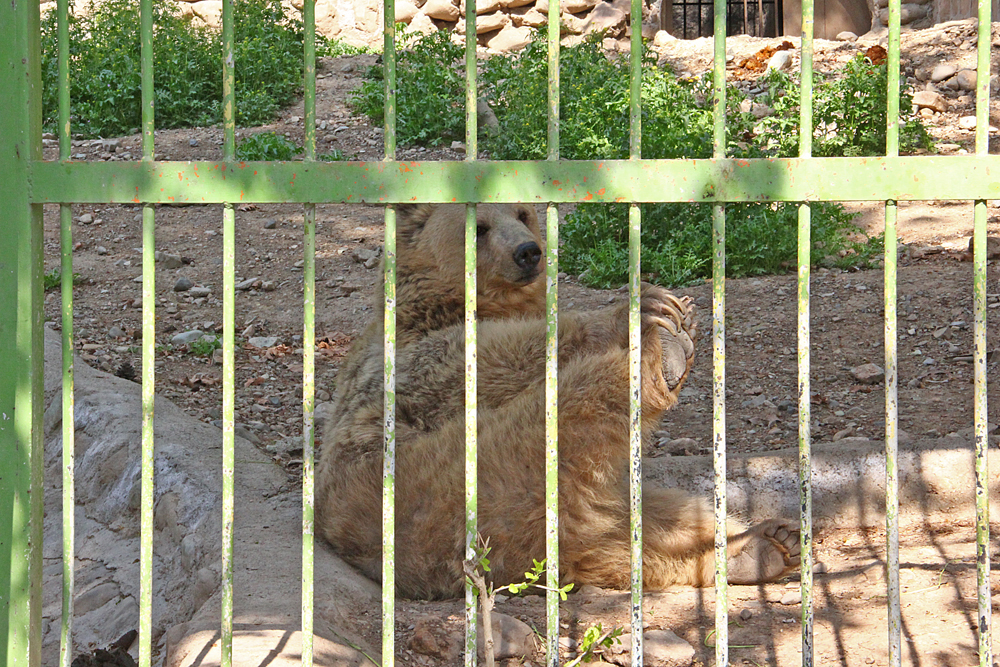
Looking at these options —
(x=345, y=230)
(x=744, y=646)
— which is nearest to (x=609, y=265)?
(x=345, y=230)

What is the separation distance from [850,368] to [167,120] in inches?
294

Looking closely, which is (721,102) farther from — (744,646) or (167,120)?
(167,120)

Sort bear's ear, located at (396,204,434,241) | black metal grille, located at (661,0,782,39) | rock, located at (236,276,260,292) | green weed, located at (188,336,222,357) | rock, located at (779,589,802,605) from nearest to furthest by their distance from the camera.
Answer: rock, located at (779,589,802,605)
bear's ear, located at (396,204,434,241)
green weed, located at (188,336,222,357)
rock, located at (236,276,260,292)
black metal grille, located at (661,0,782,39)

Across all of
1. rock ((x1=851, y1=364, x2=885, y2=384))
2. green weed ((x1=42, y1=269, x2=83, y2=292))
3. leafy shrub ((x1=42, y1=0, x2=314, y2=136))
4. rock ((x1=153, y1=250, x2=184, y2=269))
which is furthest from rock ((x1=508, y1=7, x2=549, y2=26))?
rock ((x1=851, y1=364, x2=885, y2=384))

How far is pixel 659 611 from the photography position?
325 cm

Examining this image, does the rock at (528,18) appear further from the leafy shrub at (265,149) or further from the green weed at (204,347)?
the green weed at (204,347)

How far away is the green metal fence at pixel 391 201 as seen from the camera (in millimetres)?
2178

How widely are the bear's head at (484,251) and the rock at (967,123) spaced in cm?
636

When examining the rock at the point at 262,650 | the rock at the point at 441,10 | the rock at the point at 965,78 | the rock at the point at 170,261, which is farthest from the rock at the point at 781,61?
the rock at the point at 262,650

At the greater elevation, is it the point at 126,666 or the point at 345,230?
the point at 345,230

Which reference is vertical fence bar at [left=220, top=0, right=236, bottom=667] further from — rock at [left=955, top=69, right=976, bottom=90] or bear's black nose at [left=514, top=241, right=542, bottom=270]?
rock at [left=955, top=69, right=976, bottom=90]

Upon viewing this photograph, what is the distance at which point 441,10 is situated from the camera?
521 inches

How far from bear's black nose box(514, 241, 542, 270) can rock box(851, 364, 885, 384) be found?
7.37ft

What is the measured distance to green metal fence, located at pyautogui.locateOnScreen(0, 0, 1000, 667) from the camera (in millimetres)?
2178
